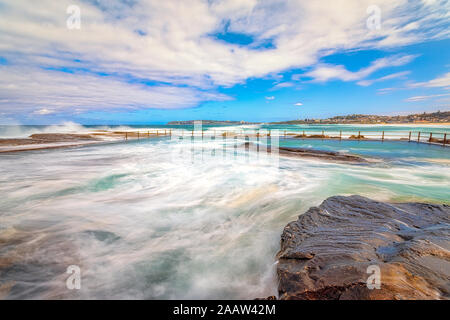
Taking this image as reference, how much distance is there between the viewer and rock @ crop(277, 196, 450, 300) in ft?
8.17

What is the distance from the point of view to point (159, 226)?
5.93m

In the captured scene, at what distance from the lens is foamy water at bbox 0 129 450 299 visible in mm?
3633

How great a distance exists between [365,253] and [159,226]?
16.0 ft

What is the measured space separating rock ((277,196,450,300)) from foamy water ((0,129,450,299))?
739mm

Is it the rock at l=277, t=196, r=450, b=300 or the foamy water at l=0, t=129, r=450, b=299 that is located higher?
the rock at l=277, t=196, r=450, b=300

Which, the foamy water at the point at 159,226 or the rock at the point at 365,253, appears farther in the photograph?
the foamy water at the point at 159,226

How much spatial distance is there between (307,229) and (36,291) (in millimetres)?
4930

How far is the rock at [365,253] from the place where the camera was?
2.49 metres

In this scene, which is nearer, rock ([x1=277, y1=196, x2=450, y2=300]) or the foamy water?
rock ([x1=277, y1=196, x2=450, y2=300])

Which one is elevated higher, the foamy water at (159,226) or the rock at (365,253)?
the rock at (365,253)

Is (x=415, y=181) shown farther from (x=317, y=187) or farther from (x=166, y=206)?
(x=166, y=206)

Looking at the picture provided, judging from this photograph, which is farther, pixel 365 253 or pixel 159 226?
pixel 159 226

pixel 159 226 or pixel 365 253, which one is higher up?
pixel 365 253

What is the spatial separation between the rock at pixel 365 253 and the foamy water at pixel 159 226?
74cm
